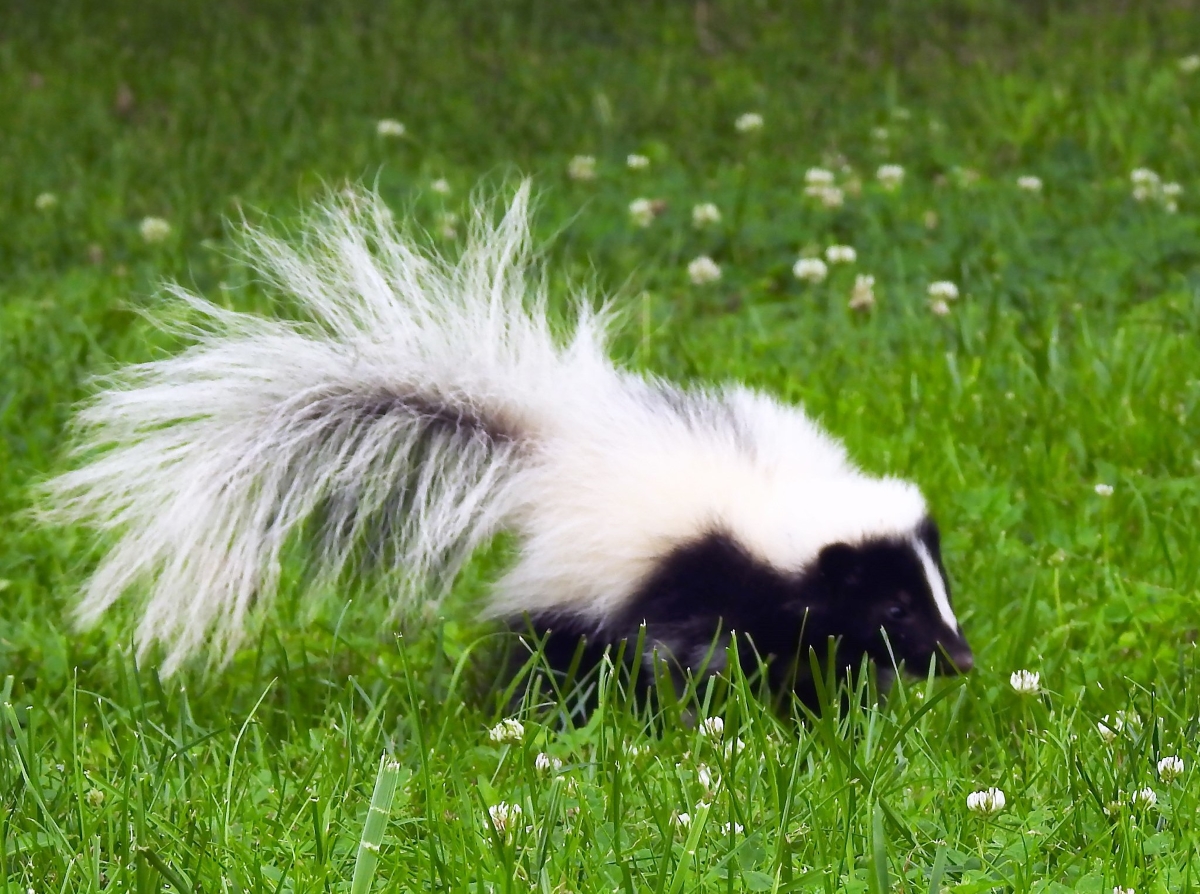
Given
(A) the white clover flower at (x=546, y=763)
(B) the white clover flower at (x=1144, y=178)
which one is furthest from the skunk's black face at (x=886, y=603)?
(B) the white clover flower at (x=1144, y=178)

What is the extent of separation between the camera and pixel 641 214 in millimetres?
7551

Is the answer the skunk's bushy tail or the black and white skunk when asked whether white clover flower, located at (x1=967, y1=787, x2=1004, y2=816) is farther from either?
the skunk's bushy tail

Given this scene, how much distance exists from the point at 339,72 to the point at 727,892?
8.45 m

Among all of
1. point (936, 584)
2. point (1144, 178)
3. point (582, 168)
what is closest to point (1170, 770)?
point (936, 584)

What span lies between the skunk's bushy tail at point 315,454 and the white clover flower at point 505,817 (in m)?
1.00

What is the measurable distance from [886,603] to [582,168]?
197 inches

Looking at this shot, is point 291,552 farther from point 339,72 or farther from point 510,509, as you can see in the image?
point 339,72

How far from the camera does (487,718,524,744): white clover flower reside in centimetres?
319

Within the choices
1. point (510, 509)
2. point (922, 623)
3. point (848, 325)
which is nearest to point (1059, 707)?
point (922, 623)

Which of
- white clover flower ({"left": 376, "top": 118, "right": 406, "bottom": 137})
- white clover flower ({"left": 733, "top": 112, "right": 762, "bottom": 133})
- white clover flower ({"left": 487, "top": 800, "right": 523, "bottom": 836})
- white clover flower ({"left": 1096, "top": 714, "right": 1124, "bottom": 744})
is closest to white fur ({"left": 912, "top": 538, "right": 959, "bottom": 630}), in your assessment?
white clover flower ({"left": 1096, "top": 714, "right": 1124, "bottom": 744})

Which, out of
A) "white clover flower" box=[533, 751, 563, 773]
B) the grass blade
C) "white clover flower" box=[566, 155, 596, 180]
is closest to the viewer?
the grass blade

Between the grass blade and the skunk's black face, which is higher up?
the grass blade

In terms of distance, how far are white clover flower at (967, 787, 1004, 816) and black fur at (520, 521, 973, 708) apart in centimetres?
83

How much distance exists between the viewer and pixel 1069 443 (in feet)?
16.5
